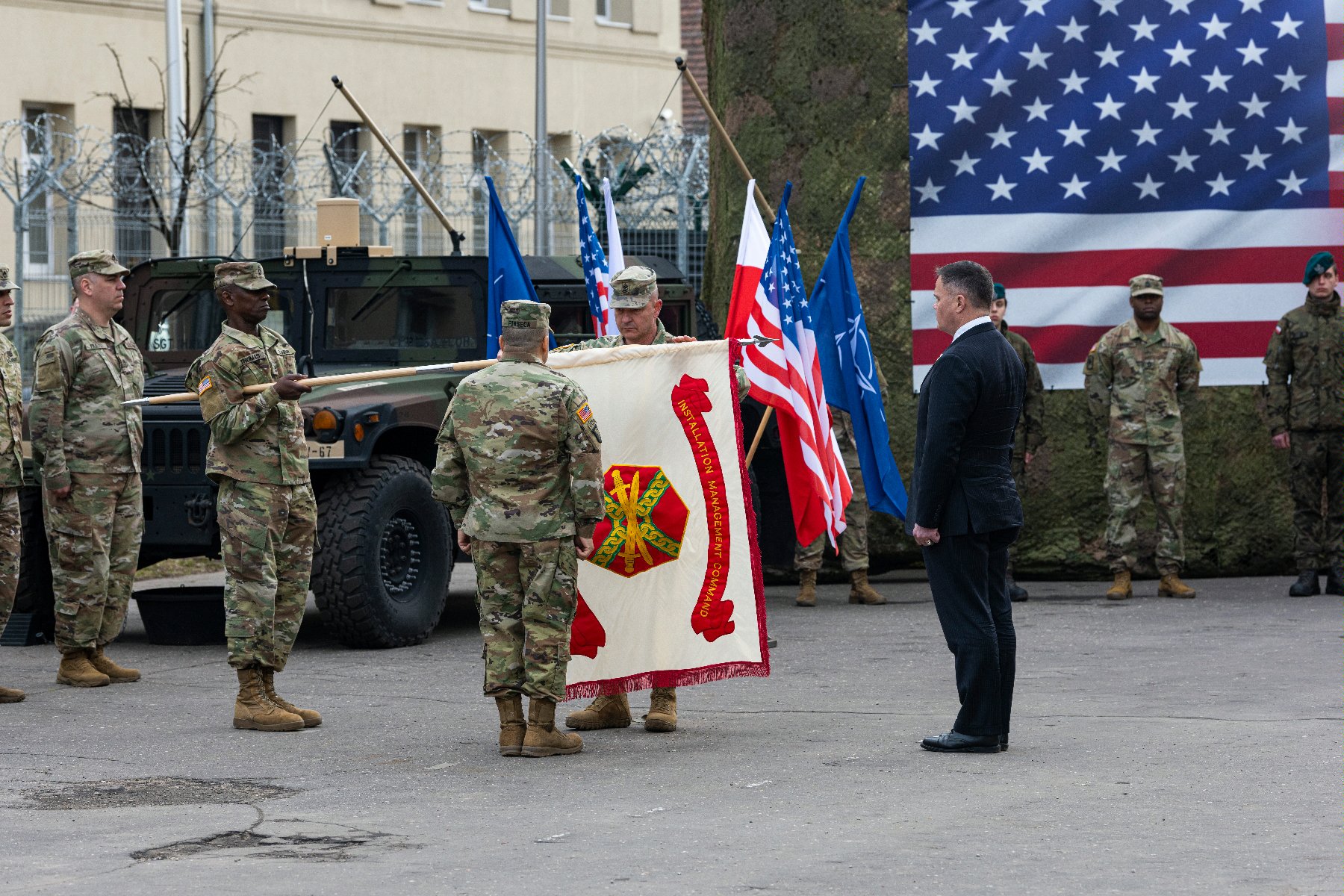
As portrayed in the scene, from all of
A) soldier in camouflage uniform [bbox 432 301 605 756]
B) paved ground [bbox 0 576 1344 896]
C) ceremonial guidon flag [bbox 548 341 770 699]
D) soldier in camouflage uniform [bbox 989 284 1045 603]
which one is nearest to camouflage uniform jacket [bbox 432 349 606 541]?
soldier in camouflage uniform [bbox 432 301 605 756]

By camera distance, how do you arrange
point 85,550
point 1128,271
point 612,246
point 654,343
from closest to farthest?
1. point 654,343
2. point 85,550
3. point 612,246
4. point 1128,271

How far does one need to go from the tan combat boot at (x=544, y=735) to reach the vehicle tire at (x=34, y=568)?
158 inches

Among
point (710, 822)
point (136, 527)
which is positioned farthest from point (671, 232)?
point (710, 822)

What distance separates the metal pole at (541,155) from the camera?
58.7 ft

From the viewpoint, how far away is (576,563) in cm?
713

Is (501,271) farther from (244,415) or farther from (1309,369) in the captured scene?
(1309,369)

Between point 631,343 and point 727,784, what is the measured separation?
1926mm

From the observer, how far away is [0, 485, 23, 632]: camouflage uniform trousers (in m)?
8.62

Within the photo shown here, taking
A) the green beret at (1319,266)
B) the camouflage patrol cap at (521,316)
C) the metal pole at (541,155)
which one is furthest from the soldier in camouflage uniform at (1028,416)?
the metal pole at (541,155)

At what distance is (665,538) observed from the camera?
7629 mm

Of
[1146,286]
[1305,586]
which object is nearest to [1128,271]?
[1146,286]

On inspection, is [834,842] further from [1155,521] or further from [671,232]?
[671,232]

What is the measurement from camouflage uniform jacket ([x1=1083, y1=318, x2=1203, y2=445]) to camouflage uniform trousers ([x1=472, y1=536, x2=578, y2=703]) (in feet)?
17.0

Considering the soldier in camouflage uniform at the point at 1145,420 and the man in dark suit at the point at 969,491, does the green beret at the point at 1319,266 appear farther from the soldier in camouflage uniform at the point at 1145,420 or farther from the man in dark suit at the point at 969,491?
the man in dark suit at the point at 969,491
